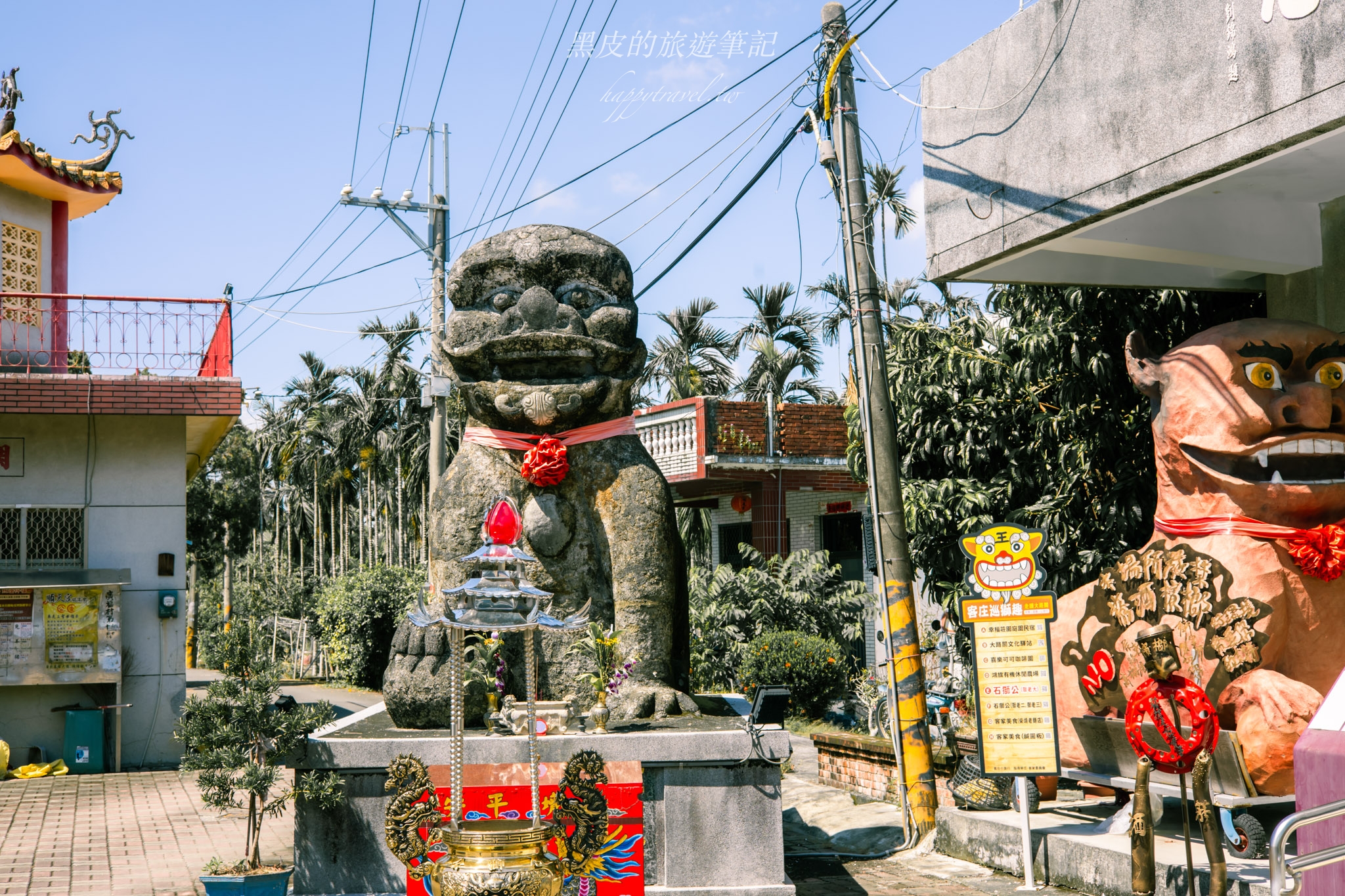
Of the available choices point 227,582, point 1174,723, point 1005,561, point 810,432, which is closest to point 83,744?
point 1005,561

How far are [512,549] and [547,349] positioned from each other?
8.71ft

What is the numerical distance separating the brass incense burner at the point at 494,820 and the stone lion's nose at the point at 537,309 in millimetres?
1996

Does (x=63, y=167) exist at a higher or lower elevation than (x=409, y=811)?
higher

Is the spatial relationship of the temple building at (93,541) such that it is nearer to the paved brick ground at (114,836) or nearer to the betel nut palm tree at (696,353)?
the paved brick ground at (114,836)

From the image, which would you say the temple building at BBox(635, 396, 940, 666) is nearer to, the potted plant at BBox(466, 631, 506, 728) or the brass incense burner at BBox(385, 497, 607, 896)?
the potted plant at BBox(466, 631, 506, 728)

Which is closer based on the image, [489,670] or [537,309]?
[489,670]

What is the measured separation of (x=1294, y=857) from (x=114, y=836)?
8.77 metres

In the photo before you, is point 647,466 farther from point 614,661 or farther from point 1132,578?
point 1132,578

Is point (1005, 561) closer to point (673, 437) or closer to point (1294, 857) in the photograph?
point (1294, 857)

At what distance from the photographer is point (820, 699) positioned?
626 inches

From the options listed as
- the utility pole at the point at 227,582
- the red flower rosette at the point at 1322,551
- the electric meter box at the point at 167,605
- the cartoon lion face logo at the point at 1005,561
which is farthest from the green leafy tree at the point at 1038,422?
the utility pole at the point at 227,582

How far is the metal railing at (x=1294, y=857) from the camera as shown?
4.04 m

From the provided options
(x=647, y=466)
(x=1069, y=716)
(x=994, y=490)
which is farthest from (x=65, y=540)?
(x=1069, y=716)

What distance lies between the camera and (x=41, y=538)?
1329 centimetres
